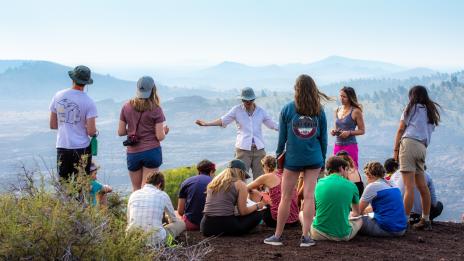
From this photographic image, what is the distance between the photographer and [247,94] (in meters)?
9.16

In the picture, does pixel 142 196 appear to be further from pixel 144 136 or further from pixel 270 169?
pixel 270 169

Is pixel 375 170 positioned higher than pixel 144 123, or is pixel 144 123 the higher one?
pixel 144 123

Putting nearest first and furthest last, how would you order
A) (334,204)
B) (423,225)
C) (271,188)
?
(334,204), (271,188), (423,225)

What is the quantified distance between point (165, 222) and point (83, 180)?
2516 mm

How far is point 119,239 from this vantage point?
16.2 ft

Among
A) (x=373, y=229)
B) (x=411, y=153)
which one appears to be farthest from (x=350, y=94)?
(x=373, y=229)

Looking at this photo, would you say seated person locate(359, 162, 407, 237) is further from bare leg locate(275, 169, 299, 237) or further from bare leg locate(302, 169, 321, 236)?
bare leg locate(275, 169, 299, 237)

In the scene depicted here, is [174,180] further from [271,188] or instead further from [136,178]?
[271,188]

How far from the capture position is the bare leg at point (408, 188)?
7848 millimetres

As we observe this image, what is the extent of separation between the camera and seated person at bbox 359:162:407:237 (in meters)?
7.44

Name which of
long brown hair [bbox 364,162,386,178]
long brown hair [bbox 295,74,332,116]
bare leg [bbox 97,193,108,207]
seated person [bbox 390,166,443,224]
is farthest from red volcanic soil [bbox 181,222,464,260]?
long brown hair [bbox 295,74,332,116]

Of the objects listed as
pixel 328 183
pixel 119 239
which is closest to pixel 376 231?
pixel 328 183

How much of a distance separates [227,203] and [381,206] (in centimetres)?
195

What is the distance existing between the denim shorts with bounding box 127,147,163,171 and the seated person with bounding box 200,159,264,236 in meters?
0.80
